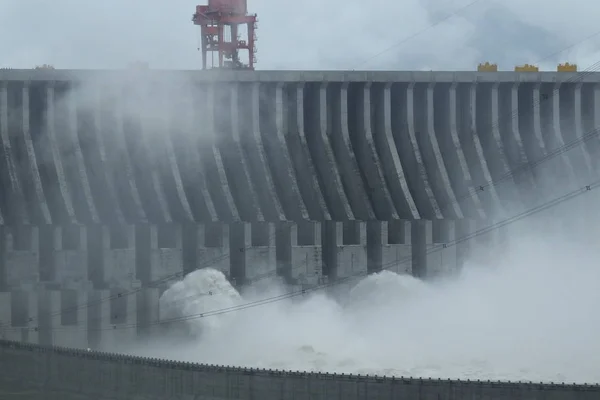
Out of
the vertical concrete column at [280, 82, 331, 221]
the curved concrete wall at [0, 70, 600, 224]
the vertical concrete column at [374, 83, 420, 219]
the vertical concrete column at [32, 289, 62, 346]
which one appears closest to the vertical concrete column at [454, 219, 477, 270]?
the curved concrete wall at [0, 70, 600, 224]

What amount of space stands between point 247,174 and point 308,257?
247 inches

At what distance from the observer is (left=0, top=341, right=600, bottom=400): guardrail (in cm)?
4403

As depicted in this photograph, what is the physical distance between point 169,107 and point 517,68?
21.9m

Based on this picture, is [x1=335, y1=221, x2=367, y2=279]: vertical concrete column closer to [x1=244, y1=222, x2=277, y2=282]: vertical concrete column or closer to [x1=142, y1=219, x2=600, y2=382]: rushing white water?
[x1=142, y1=219, x2=600, y2=382]: rushing white water

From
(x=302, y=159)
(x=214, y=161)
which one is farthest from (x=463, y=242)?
(x=214, y=161)

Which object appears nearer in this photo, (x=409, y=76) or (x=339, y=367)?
(x=339, y=367)

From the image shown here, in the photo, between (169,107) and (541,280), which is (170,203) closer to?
(169,107)

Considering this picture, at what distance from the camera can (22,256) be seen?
58.9 meters

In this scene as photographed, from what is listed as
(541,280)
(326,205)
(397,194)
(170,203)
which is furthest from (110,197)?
(541,280)

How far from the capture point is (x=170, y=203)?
6328 centimetres

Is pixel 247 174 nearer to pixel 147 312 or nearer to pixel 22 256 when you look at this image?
pixel 147 312

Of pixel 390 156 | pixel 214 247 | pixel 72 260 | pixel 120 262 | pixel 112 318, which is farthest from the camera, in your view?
pixel 390 156

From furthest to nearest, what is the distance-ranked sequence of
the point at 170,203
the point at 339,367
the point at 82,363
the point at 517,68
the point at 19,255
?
the point at 517,68, the point at 170,203, the point at 19,255, the point at 339,367, the point at 82,363

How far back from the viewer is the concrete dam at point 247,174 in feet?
197
